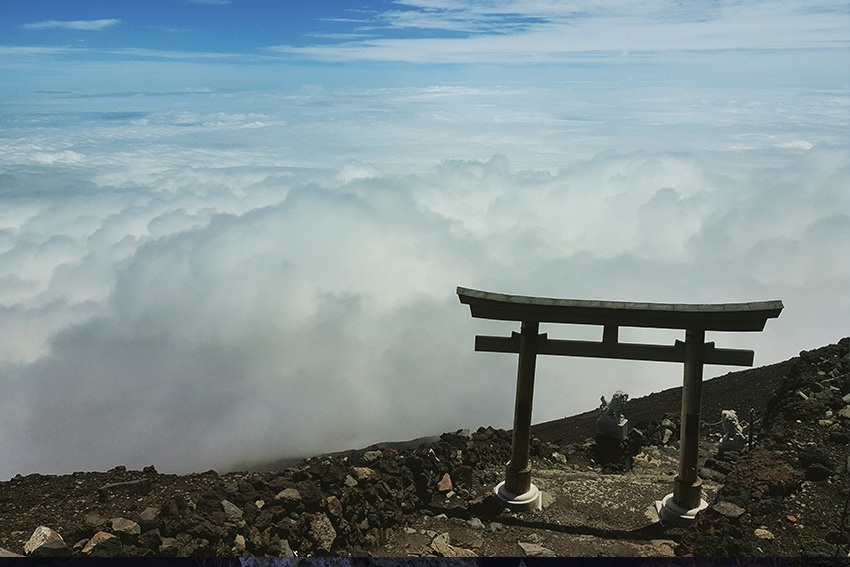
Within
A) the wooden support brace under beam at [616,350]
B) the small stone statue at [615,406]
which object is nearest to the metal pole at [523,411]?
the wooden support brace under beam at [616,350]

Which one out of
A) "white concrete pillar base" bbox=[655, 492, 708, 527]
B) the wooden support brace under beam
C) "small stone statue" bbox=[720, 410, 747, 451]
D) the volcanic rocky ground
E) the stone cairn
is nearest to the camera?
the volcanic rocky ground

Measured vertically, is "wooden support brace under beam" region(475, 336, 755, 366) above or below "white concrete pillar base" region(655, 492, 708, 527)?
above

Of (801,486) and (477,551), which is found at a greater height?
(801,486)

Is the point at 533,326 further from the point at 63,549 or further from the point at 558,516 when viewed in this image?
the point at 63,549

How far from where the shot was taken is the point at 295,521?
913 centimetres

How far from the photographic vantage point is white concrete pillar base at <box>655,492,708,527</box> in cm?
Answer: 995

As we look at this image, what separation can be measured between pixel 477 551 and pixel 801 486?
15.1 ft

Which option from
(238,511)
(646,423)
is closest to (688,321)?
(238,511)

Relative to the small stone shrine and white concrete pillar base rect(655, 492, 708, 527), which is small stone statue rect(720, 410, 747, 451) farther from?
white concrete pillar base rect(655, 492, 708, 527)

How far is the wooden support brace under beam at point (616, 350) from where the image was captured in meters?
9.59

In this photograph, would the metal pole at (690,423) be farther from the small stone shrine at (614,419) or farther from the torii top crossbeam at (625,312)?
the small stone shrine at (614,419)

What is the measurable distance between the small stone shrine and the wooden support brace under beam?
11.8 feet

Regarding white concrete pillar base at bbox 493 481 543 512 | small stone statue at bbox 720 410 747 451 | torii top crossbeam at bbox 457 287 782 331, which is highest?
torii top crossbeam at bbox 457 287 782 331

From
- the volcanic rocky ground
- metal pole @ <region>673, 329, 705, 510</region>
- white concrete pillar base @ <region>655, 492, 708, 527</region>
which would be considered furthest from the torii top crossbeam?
white concrete pillar base @ <region>655, 492, 708, 527</region>
